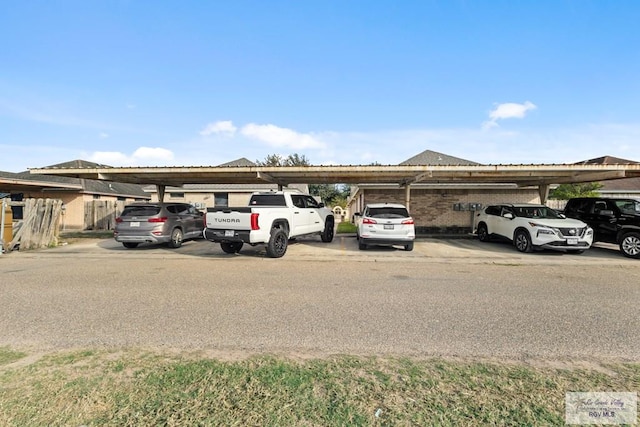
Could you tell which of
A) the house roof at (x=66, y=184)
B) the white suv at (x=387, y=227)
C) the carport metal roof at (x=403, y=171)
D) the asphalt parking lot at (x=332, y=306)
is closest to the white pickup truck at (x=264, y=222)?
the asphalt parking lot at (x=332, y=306)

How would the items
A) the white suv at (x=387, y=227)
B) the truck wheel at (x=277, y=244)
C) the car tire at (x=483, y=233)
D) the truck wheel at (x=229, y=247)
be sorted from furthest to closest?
the car tire at (x=483, y=233)
the truck wheel at (x=229, y=247)
the white suv at (x=387, y=227)
the truck wheel at (x=277, y=244)

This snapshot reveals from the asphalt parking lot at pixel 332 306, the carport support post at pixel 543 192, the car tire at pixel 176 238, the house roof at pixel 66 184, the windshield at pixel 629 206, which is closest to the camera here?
the asphalt parking lot at pixel 332 306

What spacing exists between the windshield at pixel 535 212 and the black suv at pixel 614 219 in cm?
117

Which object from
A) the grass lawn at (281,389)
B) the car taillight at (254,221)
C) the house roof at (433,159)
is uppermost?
the house roof at (433,159)

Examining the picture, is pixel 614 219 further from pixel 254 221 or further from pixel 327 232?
pixel 254 221

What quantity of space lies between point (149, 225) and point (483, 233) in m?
13.2

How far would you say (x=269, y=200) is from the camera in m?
11.0

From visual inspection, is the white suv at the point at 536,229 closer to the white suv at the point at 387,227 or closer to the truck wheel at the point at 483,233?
the truck wheel at the point at 483,233

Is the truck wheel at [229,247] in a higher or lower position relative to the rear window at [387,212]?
lower

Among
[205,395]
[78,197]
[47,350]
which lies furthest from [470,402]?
[78,197]

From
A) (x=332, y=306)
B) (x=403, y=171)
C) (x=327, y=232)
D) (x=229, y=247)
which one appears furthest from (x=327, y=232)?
(x=332, y=306)

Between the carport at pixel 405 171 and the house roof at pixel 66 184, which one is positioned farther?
the house roof at pixel 66 184

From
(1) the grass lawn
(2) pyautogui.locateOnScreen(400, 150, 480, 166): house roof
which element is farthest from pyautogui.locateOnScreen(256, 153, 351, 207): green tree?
(1) the grass lawn

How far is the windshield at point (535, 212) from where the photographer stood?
11383 millimetres
